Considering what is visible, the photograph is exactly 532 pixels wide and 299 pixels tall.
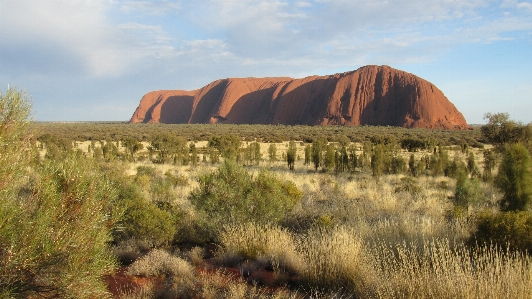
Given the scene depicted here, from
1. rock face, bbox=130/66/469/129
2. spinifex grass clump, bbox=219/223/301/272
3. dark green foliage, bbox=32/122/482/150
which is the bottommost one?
spinifex grass clump, bbox=219/223/301/272

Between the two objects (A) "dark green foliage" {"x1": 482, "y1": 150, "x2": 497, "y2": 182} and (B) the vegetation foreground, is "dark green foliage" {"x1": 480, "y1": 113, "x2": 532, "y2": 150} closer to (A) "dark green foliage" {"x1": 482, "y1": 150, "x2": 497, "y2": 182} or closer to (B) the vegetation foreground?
(A) "dark green foliage" {"x1": 482, "y1": 150, "x2": 497, "y2": 182}

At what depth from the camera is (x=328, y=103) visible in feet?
299

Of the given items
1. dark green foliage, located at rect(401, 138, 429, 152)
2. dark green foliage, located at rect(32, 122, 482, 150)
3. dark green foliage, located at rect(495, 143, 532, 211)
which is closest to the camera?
dark green foliage, located at rect(495, 143, 532, 211)

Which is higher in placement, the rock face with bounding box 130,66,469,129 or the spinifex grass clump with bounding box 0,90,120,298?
the rock face with bounding box 130,66,469,129

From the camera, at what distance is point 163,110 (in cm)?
13575

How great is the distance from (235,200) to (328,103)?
8599 centimetres

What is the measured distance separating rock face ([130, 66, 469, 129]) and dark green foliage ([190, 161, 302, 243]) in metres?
76.7

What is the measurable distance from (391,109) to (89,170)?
86.2 meters

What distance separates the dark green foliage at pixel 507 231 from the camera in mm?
4754

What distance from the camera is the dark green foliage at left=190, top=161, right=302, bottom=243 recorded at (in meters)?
7.26

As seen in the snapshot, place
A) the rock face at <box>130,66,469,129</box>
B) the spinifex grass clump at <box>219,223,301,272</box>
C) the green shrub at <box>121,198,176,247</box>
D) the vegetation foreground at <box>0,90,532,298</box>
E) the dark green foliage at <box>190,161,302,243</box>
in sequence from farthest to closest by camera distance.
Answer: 1. the rock face at <box>130,66,469,129</box>
2. the dark green foliage at <box>190,161,302,243</box>
3. the green shrub at <box>121,198,176,247</box>
4. the spinifex grass clump at <box>219,223,301,272</box>
5. the vegetation foreground at <box>0,90,532,298</box>

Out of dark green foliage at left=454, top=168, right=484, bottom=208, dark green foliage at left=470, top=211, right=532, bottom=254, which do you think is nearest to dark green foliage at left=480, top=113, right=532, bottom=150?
dark green foliage at left=454, top=168, right=484, bottom=208

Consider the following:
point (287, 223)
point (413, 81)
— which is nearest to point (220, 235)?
point (287, 223)

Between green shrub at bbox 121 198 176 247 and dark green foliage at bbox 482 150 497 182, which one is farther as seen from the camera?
dark green foliage at bbox 482 150 497 182
